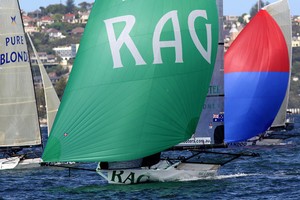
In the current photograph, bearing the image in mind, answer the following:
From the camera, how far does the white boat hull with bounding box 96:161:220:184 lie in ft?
90.9

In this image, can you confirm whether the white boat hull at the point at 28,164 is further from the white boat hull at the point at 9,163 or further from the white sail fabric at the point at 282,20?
the white sail fabric at the point at 282,20

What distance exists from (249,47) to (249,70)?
3.27 ft

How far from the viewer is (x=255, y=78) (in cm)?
4059

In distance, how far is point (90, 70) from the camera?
26.9 meters

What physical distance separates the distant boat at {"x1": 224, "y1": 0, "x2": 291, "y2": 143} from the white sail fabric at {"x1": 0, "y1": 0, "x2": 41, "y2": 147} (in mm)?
6434

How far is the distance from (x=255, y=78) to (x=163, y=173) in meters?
13.3

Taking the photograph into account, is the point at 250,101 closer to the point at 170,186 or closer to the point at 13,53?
the point at 13,53

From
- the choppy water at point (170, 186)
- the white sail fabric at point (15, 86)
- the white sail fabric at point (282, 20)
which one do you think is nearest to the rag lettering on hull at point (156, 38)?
the choppy water at point (170, 186)

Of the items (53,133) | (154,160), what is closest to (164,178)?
(154,160)

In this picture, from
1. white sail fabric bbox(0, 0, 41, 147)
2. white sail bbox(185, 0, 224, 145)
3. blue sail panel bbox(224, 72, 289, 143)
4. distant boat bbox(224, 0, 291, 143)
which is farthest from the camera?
distant boat bbox(224, 0, 291, 143)

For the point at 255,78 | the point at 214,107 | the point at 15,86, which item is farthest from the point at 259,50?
the point at 214,107

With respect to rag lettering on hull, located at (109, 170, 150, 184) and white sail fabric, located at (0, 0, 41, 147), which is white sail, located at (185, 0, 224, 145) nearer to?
rag lettering on hull, located at (109, 170, 150, 184)

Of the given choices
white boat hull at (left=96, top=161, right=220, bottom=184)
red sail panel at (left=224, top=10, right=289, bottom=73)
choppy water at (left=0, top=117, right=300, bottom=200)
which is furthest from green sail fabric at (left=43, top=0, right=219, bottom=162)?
red sail panel at (left=224, top=10, right=289, bottom=73)

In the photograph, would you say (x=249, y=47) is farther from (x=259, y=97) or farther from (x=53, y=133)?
(x=53, y=133)
